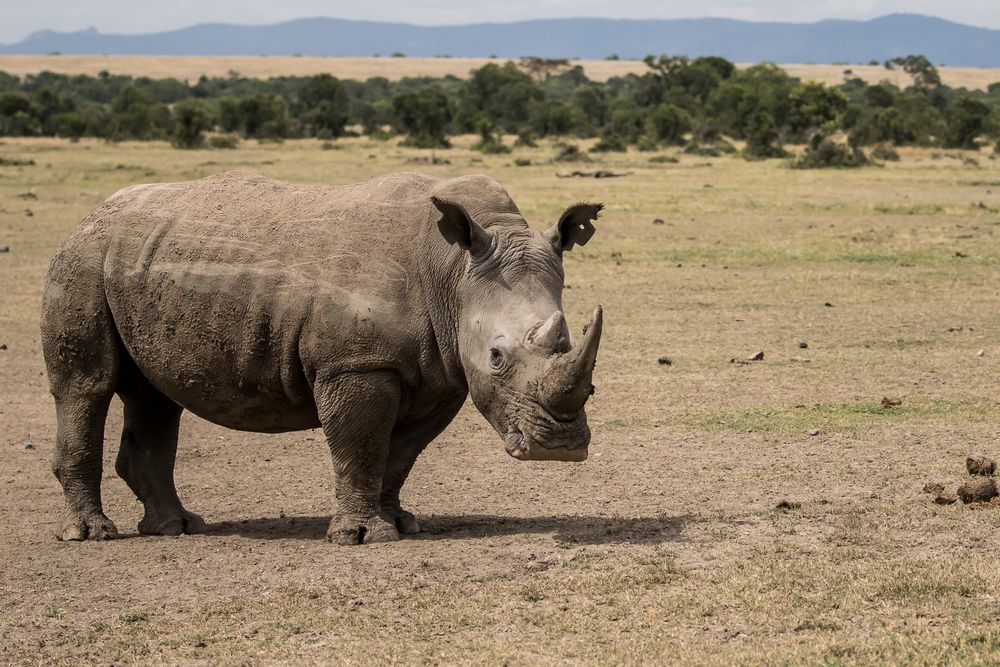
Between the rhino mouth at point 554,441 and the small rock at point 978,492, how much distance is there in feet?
8.81

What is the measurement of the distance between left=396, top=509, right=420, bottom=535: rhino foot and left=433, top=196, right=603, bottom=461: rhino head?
3.75 feet

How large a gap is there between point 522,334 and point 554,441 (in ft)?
2.01

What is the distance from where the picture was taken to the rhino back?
8016 millimetres

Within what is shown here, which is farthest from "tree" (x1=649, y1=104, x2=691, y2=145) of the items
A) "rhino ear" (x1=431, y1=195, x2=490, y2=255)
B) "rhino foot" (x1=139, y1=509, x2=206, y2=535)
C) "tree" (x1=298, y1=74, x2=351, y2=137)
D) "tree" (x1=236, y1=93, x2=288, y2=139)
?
"rhino ear" (x1=431, y1=195, x2=490, y2=255)

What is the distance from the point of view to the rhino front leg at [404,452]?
856cm

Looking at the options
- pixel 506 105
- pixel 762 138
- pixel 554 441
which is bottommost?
pixel 506 105

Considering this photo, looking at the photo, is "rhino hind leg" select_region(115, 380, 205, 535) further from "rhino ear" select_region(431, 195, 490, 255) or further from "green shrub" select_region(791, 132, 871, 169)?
"green shrub" select_region(791, 132, 871, 169)

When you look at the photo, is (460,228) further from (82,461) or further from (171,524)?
(82,461)

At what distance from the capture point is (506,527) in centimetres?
858

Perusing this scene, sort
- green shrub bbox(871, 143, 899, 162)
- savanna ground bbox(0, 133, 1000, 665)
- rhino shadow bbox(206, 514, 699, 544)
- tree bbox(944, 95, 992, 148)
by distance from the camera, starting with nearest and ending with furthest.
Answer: savanna ground bbox(0, 133, 1000, 665) → rhino shadow bbox(206, 514, 699, 544) → green shrub bbox(871, 143, 899, 162) → tree bbox(944, 95, 992, 148)

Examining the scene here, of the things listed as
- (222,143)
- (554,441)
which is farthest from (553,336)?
(222,143)

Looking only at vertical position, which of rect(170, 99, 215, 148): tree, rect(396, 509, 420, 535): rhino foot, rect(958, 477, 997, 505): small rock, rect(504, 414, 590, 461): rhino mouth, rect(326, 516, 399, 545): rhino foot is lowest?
rect(170, 99, 215, 148): tree

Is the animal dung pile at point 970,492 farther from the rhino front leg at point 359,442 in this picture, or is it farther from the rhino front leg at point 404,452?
the rhino front leg at point 359,442

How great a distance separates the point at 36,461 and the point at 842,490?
6.06 meters
